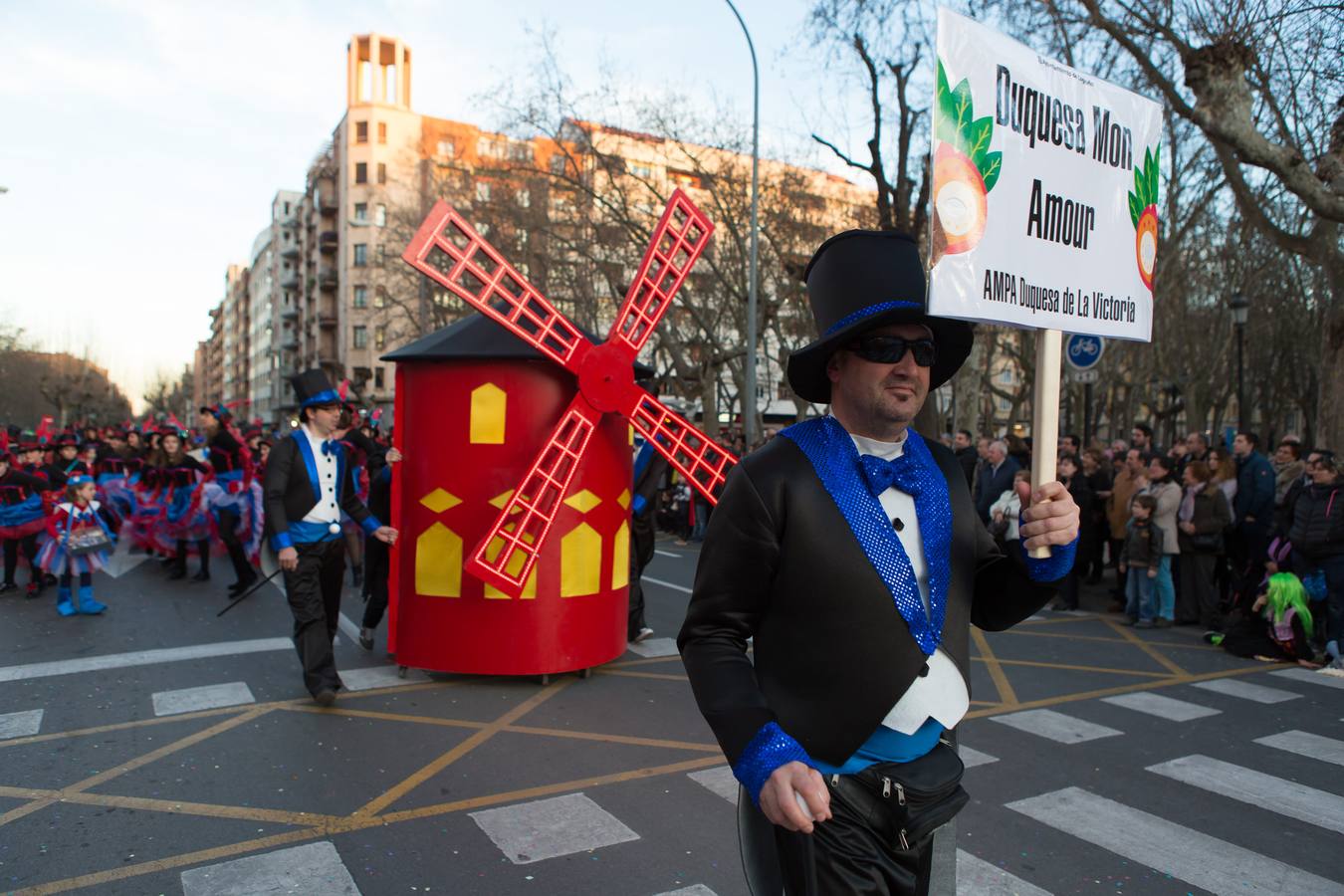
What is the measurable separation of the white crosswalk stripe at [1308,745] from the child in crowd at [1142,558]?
3.58 meters

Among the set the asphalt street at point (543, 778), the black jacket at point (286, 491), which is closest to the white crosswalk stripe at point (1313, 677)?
the asphalt street at point (543, 778)

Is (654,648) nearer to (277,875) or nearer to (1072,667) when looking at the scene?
(1072,667)

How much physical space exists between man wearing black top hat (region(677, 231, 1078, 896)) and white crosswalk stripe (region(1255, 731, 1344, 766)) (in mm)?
4677

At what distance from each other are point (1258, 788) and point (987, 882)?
A: 2.19 m

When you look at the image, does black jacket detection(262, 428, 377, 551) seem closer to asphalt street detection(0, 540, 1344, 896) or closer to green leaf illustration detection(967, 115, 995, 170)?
asphalt street detection(0, 540, 1344, 896)

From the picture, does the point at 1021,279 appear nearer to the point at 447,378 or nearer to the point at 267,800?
the point at 267,800

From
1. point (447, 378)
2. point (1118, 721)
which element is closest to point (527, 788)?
point (447, 378)

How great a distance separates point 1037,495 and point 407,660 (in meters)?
5.70

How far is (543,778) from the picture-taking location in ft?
15.9

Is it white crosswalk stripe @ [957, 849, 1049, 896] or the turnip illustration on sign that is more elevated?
the turnip illustration on sign

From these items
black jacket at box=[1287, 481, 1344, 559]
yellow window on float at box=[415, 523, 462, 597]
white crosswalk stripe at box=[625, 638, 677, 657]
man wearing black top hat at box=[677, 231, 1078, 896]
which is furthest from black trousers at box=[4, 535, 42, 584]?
black jacket at box=[1287, 481, 1344, 559]

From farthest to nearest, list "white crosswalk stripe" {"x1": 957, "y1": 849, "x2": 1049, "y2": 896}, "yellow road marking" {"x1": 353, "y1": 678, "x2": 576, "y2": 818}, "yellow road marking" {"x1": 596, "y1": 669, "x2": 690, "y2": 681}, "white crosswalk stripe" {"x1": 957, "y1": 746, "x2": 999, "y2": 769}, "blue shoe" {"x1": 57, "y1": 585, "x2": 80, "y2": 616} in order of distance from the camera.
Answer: "blue shoe" {"x1": 57, "y1": 585, "x2": 80, "y2": 616}
"yellow road marking" {"x1": 596, "y1": 669, "x2": 690, "y2": 681}
"white crosswalk stripe" {"x1": 957, "y1": 746, "x2": 999, "y2": 769}
"yellow road marking" {"x1": 353, "y1": 678, "x2": 576, "y2": 818}
"white crosswalk stripe" {"x1": 957, "y1": 849, "x2": 1049, "y2": 896}

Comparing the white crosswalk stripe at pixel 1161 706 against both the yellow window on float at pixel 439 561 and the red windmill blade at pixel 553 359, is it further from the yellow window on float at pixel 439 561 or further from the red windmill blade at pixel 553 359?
the yellow window on float at pixel 439 561

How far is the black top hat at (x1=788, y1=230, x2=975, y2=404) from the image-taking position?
6.86 feet
